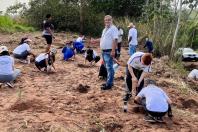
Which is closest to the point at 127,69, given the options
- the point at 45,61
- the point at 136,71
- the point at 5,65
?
the point at 136,71

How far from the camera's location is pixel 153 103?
950cm

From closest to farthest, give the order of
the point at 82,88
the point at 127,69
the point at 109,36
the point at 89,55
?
the point at 127,69, the point at 109,36, the point at 82,88, the point at 89,55

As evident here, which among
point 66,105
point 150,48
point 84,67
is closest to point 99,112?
point 66,105

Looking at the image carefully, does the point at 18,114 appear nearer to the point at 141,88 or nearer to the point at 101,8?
the point at 141,88

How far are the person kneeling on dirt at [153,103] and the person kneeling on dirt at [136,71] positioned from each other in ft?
0.95

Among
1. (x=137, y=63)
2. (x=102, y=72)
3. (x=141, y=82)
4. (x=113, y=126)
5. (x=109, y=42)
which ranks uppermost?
(x=109, y=42)

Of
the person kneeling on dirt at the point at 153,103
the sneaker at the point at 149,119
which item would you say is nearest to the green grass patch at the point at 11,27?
the person kneeling on dirt at the point at 153,103

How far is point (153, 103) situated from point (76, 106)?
2.03 metres

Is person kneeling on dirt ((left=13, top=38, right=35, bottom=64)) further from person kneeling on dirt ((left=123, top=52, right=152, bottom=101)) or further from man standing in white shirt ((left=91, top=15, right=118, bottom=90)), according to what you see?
person kneeling on dirt ((left=123, top=52, right=152, bottom=101))

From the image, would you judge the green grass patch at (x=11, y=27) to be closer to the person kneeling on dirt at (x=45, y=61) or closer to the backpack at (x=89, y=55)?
the backpack at (x=89, y=55)

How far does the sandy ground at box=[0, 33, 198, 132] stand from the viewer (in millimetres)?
9391

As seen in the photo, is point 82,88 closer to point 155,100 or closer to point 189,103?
point 189,103

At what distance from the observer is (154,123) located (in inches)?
383

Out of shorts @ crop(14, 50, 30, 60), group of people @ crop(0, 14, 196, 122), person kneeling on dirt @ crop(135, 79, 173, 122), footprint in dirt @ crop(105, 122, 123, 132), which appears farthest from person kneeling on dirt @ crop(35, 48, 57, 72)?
footprint in dirt @ crop(105, 122, 123, 132)
